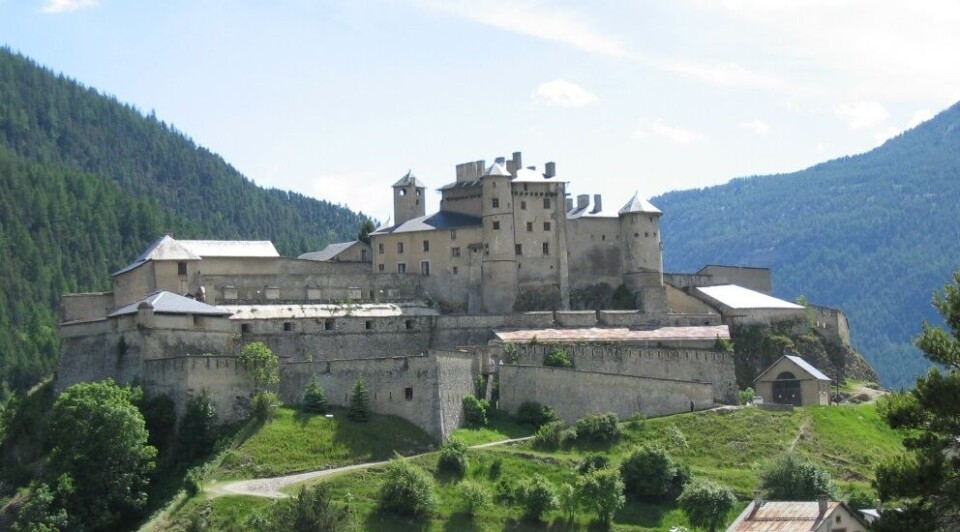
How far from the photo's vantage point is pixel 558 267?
86.2m

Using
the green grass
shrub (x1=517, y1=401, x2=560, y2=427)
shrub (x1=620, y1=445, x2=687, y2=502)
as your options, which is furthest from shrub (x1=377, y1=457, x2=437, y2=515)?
shrub (x1=517, y1=401, x2=560, y2=427)

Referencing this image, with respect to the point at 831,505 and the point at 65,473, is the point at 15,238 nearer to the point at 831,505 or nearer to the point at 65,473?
the point at 65,473

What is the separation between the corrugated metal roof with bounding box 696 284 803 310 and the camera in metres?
86.6

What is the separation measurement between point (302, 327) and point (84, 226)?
89743 mm

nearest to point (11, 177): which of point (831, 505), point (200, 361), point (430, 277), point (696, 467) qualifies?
point (430, 277)

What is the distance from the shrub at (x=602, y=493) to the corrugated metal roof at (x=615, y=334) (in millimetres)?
15624

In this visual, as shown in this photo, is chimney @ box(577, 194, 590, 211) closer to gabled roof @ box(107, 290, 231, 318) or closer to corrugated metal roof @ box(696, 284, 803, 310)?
corrugated metal roof @ box(696, 284, 803, 310)

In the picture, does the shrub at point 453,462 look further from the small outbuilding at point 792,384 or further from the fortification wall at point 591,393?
the small outbuilding at point 792,384

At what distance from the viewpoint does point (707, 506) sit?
62.8m

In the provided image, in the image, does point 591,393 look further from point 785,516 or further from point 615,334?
point 785,516

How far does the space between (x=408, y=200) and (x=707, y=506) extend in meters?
36.0

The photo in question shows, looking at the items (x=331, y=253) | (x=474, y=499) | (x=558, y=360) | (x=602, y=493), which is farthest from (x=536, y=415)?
(x=331, y=253)

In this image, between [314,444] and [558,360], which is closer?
[314,444]

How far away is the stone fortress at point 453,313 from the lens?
70938mm
